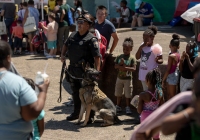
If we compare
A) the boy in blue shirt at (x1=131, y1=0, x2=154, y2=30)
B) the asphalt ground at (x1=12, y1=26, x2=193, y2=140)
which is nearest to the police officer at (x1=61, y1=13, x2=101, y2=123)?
the asphalt ground at (x1=12, y1=26, x2=193, y2=140)

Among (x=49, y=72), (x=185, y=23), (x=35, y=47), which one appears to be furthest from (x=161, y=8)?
(x=49, y=72)

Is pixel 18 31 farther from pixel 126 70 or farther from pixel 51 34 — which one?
pixel 126 70

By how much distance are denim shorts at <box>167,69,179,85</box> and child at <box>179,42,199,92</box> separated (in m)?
0.30

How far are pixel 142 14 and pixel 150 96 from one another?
11790 millimetres

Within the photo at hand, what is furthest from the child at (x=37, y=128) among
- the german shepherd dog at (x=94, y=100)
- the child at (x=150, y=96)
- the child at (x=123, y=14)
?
the child at (x=123, y=14)

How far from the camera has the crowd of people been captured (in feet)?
11.5

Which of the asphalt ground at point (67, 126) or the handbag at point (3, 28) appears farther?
the handbag at point (3, 28)

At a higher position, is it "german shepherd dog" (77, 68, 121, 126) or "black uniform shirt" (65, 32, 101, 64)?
"black uniform shirt" (65, 32, 101, 64)

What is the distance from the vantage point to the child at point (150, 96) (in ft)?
17.9

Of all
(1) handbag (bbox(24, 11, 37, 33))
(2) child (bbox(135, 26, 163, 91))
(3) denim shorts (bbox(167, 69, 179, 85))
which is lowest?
(1) handbag (bbox(24, 11, 37, 33))

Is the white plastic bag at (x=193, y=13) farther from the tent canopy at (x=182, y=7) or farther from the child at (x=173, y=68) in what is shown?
the child at (x=173, y=68)

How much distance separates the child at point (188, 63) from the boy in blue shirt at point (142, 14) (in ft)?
32.7

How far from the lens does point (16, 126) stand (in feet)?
12.0

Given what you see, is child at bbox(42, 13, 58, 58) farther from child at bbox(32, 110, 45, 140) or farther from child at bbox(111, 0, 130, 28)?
child at bbox(32, 110, 45, 140)
